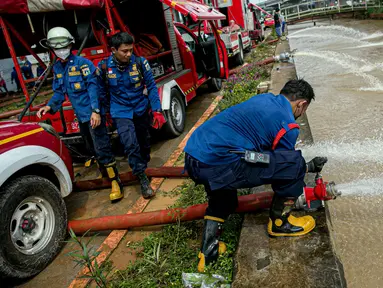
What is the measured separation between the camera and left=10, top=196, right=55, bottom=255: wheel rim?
2855mm

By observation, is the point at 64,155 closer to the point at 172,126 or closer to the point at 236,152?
the point at 236,152

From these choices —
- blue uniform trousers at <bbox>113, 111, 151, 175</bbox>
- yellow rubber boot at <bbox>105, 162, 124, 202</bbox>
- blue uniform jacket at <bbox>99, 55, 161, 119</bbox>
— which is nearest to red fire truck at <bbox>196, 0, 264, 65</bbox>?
blue uniform jacket at <bbox>99, 55, 161, 119</bbox>

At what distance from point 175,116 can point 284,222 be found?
381 centimetres

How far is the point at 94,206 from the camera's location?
4105mm

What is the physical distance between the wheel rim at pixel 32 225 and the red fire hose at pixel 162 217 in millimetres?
299

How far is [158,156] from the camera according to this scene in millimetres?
5309

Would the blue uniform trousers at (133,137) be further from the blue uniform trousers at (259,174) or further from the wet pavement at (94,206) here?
the blue uniform trousers at (259,174)

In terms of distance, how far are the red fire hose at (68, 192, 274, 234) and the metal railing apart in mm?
22641

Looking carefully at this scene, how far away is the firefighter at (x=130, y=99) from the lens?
3816 millimetres

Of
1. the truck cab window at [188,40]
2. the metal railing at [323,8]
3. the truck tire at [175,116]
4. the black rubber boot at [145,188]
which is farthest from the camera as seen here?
the metal railing at [323,8]

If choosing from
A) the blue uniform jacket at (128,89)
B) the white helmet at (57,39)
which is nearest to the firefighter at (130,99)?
the blue uniform jacket at (128,89)

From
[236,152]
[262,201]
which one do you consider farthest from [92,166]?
[236,152]

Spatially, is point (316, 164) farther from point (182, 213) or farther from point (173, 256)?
point (173, 256)

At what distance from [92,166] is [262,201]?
337 centimetres
